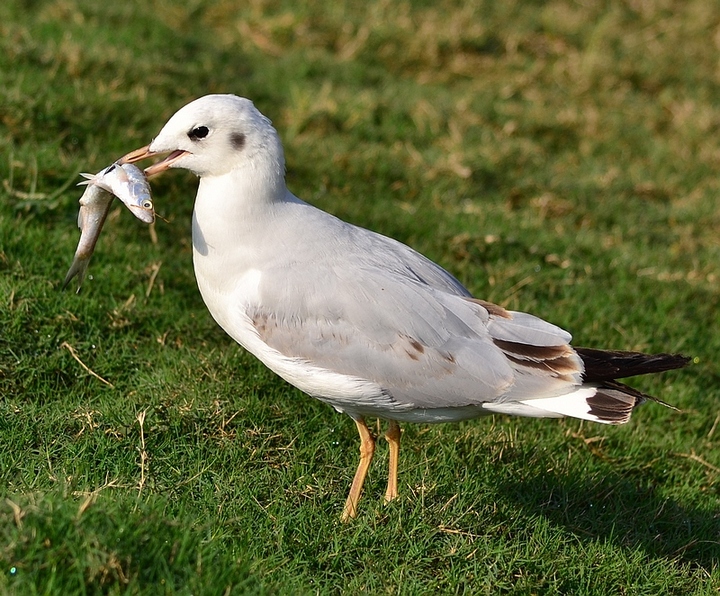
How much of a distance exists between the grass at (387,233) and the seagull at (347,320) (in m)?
0.51

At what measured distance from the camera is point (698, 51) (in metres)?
11.6

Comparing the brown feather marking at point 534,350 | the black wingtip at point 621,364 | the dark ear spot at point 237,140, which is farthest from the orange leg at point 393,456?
the dark ear spot at point 237,140

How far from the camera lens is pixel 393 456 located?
4.71 meters

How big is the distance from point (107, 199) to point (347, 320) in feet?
4.31

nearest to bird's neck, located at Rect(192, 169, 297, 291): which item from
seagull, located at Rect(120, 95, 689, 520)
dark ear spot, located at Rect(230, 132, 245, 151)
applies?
seagull, located at Rect(120, 95, 689, 520)

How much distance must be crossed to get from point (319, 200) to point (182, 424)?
2.88 metres

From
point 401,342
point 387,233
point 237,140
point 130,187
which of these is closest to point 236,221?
point 237,140

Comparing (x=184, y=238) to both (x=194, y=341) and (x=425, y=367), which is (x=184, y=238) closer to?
(x=194, y=341)

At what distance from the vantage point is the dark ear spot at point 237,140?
Result: 444 cm

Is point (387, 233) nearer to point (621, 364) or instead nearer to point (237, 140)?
point (237, 140)

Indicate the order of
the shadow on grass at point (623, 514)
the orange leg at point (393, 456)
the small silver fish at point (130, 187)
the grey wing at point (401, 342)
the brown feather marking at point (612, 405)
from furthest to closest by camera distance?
the shadow on grass at point (623, 514), the orange leg at point (393, 456), the grey wing at point (401, 342), the small silver fish at point (130, 187), the brown feather marking at point (612, 405)

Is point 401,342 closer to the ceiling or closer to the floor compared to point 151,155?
closer to the floor

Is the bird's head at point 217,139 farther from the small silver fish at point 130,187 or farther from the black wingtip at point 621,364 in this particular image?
the black wingtip at point 621,364

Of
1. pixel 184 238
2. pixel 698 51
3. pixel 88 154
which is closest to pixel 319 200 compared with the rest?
pixel 184 238
